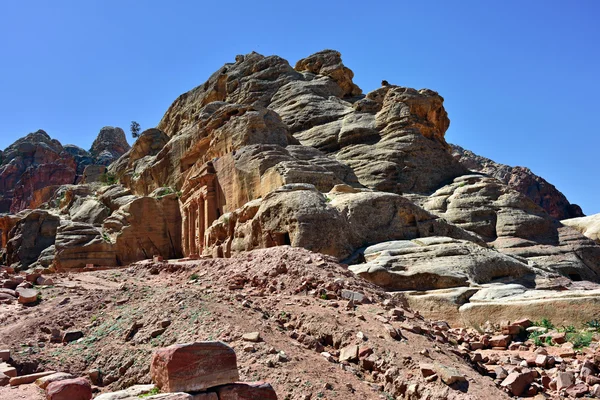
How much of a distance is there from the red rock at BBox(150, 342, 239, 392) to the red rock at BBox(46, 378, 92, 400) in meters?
0.87

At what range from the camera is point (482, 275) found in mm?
15977

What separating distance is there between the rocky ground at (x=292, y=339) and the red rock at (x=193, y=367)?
1.39 meters

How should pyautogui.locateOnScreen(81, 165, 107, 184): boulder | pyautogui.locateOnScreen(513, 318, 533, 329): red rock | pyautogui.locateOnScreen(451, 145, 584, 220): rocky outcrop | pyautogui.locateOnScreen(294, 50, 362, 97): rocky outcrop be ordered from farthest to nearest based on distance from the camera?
1. pyautogui.locateOnScreen(451, 145, 584, 220): rocky outcrop
2. pyautogui.locateOnScreen(81, 165, 107, 184): boulder
3. pyautogui.locateOnScreen(294, 50, 362, 97): rocky outcrop
4. pyautogui.locateOnScreen(513, 318, 533, 329): red rock

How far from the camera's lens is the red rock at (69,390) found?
592 cm

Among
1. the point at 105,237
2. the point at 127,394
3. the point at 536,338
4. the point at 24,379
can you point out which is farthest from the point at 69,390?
the point at 105,237

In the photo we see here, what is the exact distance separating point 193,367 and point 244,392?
2.07 feet

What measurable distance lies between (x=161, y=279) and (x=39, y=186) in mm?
77430

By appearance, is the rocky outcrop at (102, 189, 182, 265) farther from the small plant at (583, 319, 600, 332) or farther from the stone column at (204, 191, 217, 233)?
the small plant at (583, 319, 600, 332)

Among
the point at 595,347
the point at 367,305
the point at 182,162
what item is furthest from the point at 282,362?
the point at 182,162

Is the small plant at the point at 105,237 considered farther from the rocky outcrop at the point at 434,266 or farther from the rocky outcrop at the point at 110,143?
the rocky outcrop at the point at 110,143

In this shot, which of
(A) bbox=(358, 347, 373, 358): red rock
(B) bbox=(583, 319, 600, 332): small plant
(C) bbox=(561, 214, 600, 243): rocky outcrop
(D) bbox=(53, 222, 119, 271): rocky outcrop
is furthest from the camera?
(C) bbox=(561, 214, 600, 243): rocky outcrop

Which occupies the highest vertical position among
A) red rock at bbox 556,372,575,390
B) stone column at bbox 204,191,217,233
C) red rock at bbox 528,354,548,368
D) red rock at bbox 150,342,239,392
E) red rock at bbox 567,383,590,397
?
stone column at bbox 204,191,217,233

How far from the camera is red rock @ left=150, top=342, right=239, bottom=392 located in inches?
221

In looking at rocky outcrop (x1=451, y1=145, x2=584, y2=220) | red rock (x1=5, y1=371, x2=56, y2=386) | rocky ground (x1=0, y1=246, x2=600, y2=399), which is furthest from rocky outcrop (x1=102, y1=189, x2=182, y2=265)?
rocky outcrop (x1=451, y1=145, x2=584, y2=220)
